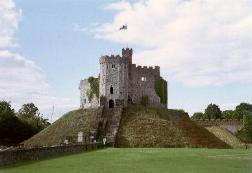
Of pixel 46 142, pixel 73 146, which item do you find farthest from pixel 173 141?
pixel 73 146

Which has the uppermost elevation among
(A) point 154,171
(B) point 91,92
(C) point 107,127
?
(B) point 91,92

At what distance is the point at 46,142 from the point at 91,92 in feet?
65.8

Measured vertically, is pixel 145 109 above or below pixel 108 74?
below

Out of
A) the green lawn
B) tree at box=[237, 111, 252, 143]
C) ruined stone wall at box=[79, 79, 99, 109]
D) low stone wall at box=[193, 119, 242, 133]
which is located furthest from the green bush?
the green lawn

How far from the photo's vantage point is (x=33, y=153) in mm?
34656

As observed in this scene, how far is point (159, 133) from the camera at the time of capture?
69438 mm

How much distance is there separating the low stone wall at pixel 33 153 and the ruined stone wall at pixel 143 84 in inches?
1368

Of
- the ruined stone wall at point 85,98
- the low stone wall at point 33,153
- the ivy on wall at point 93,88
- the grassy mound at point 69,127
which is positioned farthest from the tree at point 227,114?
the low stone wall at point 33,153

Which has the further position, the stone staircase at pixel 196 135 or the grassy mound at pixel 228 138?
the grassy mound at pixel 228 138

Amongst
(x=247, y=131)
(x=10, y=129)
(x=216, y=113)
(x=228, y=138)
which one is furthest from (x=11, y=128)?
(x=216, y=113)

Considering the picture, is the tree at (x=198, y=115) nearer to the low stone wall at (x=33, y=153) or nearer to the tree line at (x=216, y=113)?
the tree line at (x=216, y=113)

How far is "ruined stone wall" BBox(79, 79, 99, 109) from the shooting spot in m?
85.2

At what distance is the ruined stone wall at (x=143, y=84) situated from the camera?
83938 millimetres

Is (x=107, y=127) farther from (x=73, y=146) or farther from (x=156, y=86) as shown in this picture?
(x=73, y=146)
